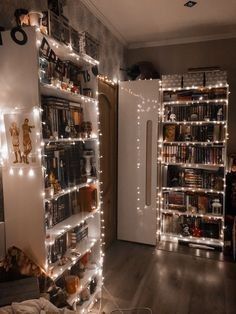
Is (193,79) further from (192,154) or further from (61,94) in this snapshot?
(61,94)

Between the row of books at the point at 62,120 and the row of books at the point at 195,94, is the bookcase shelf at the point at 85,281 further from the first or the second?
the row of books at the point at 195,94

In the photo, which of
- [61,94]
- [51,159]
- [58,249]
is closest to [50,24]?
[61,94]

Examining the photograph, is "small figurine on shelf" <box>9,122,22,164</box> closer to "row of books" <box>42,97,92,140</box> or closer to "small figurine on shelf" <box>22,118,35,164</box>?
"small figurine on shelf" <box>22,118,35,164</box>

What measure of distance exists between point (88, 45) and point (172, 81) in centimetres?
164

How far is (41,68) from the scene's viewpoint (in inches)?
66.2

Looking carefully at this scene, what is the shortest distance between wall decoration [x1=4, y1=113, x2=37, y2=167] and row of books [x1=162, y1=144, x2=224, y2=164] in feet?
7.78

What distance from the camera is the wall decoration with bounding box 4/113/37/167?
164 cm

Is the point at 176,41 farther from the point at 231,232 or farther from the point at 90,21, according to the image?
the point at 231,232

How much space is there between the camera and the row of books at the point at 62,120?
1864 mm

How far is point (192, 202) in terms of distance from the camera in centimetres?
373

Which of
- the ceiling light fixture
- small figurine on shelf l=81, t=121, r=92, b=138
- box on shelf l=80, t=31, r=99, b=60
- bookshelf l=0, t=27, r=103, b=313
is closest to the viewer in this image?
bookshelf l=0, t=27, r=103, b=313

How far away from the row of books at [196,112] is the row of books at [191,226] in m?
1.37

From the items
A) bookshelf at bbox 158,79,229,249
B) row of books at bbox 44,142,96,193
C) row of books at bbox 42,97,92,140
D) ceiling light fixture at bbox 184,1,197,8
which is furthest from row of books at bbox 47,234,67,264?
ceiling light fixture at bbox 184,1,197,8

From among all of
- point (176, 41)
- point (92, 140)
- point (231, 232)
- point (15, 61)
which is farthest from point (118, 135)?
point (15, 61)
